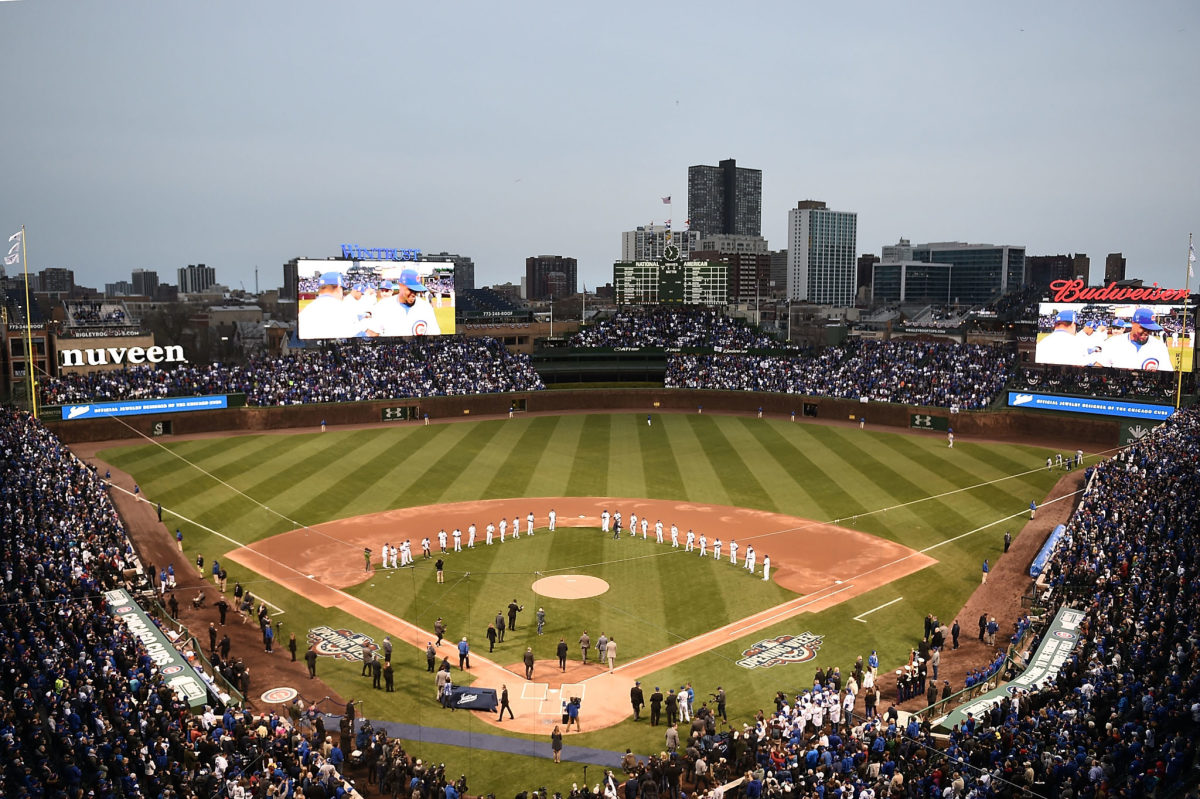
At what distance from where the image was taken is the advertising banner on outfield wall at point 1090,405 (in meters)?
51.3

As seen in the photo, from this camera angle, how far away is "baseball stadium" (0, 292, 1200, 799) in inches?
686

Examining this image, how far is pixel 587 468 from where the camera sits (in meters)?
48.7

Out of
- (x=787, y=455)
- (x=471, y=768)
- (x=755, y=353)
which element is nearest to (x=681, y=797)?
(x=471, y=768)

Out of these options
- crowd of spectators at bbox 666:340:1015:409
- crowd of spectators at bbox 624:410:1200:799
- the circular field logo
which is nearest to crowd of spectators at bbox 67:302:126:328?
crowd of spectators at bbox 666:340:1015:409

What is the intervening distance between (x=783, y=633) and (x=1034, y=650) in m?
6.96

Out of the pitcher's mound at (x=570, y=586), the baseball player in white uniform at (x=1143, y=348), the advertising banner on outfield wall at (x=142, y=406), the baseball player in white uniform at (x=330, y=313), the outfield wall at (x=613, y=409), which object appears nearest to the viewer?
the pitcher's mound at (x=570, y=586)

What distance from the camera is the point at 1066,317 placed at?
181 ft

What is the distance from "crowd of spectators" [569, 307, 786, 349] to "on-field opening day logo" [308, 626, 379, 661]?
48.3 meters

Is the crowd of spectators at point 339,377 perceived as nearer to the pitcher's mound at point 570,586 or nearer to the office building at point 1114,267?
the pitcher's mound at point 570,586

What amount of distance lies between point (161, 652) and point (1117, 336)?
5351cm

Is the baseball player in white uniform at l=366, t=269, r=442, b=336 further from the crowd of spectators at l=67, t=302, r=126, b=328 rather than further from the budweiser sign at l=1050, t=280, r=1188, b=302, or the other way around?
the budweiser sign at l=1050, t=280, r=1188, b=302

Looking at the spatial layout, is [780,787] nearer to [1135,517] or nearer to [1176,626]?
[1176,626]

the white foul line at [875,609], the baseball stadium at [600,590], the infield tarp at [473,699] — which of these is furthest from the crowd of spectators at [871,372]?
the infield tarp at [473,699]

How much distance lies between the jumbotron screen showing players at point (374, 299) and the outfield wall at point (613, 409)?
6345 mm
